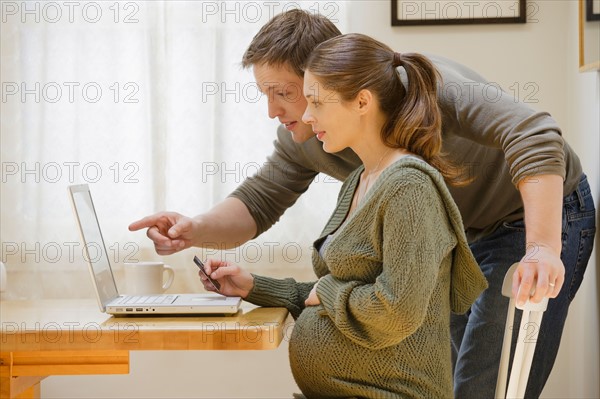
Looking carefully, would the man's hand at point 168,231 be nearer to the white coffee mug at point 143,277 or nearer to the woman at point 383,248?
the white coffee mug at point 143,277

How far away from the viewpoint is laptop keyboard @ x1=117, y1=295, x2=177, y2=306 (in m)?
1.59

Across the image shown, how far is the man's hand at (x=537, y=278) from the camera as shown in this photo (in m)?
1.35

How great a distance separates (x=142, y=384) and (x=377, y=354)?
4.83ft

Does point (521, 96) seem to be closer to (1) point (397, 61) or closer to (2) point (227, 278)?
(1) point (397, 61)

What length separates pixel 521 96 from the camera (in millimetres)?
2482

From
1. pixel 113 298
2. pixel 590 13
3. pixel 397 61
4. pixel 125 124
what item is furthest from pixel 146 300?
pixel 590 13

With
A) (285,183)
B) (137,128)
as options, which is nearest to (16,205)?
(137,128)

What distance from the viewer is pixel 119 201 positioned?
8.46 feet

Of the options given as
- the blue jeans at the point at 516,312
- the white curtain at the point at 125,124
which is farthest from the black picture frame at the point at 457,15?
the blue jeans at the point at 516,312

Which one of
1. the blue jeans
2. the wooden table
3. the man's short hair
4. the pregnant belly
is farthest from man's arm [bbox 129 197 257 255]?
the blue jeans

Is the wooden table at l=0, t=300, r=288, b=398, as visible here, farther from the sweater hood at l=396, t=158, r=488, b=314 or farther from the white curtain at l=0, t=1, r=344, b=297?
the white curtain at l=0, t=1, r=344, b=297

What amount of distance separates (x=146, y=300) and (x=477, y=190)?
0.75 m

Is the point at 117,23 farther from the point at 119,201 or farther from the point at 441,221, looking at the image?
the point at 441,221

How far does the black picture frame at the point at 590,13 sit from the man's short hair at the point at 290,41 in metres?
0.65
